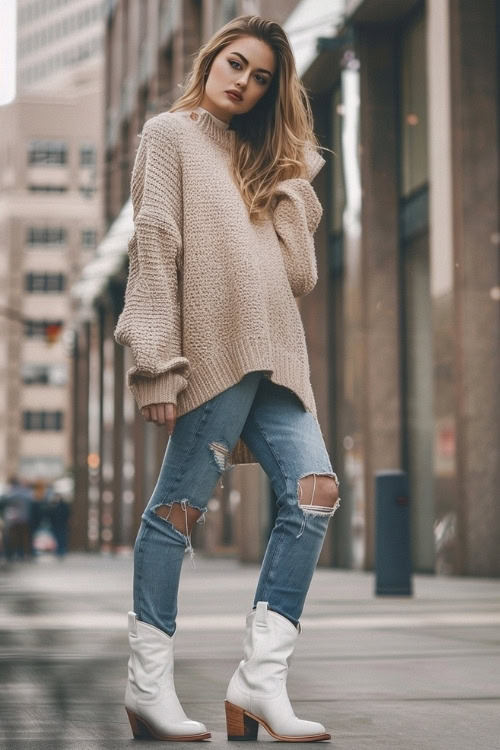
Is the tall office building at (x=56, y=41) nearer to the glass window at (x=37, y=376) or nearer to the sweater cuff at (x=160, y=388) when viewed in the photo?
the glass window at (x=37, y=376)

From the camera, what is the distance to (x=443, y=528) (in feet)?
45.6

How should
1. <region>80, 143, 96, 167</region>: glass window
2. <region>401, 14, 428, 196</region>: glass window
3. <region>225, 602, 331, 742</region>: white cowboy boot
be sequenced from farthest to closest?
<region>80, 143, 96, 167</region>: glass window → <region>401, 14, 428, 196</region>: glass window → <region>225, 602, 331, 742</region>: white cowboy boot

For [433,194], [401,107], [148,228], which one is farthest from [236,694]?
[401,107]

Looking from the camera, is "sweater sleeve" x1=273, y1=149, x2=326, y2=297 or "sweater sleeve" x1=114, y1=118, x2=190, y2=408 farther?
"sweater sleeve" x1=273, y1=149, x2=326, y2=297

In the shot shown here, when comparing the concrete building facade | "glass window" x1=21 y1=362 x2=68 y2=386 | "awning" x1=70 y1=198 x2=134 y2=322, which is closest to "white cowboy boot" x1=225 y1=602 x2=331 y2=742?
"awning" x1=70 y1=198 x2=134 y2=322

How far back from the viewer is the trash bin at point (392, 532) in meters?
10.9

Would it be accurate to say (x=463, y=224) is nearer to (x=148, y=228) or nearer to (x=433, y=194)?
(x=433, y=194)

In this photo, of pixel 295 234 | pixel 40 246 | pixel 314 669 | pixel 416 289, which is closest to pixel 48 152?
pixel 40 246

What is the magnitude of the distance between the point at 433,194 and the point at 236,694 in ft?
37.0

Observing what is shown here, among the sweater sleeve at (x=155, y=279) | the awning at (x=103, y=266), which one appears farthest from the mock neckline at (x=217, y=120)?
the awning at (x=103, y=266)

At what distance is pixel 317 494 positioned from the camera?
376 centimetres

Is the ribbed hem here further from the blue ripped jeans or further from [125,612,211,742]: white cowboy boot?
[125,612,211,742]: white cowboy boot

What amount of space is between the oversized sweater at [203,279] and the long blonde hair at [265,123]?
51 millimetres

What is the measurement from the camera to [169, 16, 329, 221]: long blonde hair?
396 centimetres
